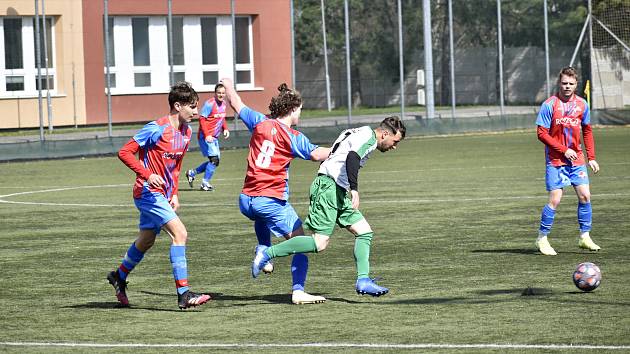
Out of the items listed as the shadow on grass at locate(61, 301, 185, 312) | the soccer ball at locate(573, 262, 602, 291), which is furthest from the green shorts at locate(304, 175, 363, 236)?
the soccer ball at locate(573, 262, 602, 291)

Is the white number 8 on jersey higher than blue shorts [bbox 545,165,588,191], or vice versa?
the white number 8 on jersey

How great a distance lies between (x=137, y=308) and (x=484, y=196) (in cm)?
1091

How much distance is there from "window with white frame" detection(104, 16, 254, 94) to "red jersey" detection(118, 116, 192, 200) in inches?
1144

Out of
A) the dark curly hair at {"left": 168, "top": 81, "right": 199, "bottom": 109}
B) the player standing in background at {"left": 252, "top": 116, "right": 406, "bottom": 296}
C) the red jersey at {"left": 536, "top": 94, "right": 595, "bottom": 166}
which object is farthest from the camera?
the red jersey at {"left": 536, "top": 94, "right": 595, "bottom": 166}

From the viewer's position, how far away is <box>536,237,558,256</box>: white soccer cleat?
13453 mm

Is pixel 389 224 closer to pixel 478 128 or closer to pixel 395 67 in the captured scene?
pixel 478 128

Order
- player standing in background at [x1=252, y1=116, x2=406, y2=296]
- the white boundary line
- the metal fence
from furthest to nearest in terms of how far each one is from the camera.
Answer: the metal fence < player standing in background at [x1=252, y1=116, x2=406, y2=296] < the white boundary line

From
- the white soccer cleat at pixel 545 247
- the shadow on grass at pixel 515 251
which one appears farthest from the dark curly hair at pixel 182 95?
the white soccer cleat at pixel 545 247

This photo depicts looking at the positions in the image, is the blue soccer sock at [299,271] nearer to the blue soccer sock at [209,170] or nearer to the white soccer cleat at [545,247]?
the white soccer cleat at [545,247]

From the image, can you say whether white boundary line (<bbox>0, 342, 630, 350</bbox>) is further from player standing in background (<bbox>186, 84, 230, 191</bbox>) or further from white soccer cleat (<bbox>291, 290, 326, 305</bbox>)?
player standing in background (<bbox>186, 84, 230, 191</bbox>)

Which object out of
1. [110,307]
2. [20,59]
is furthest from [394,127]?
[20,59]

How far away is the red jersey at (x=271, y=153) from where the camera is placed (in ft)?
34.9

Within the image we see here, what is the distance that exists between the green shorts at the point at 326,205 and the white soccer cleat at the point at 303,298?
0.55 metres

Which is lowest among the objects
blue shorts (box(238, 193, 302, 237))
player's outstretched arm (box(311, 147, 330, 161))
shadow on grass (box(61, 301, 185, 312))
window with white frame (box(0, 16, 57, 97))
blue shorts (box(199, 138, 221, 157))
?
shadow on grass (box(61, 301, 185, 312))
